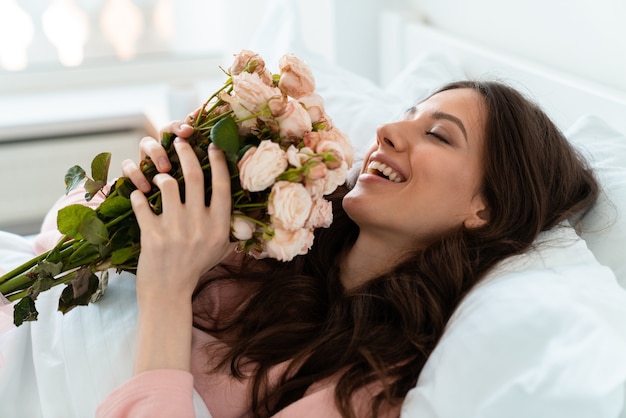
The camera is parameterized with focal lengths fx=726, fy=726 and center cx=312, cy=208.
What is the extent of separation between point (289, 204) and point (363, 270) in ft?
1.25

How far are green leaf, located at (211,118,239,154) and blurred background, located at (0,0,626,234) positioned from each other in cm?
116

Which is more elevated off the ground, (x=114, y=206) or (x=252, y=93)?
(x=252, y=93)

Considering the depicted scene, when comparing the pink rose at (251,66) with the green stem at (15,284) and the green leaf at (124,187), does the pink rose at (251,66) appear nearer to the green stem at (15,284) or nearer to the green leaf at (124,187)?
the green leaf at (124,187)

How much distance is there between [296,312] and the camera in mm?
1298

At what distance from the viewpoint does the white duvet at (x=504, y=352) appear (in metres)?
0.88

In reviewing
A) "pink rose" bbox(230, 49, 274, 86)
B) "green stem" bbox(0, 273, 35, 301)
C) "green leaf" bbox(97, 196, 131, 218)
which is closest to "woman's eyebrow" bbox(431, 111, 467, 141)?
"pink rose" bbox(230, 49, 274, 86)

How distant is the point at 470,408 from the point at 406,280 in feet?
1.02

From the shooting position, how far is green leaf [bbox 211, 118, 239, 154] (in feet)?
3.41

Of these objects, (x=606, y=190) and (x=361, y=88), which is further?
(x=361, y=88)

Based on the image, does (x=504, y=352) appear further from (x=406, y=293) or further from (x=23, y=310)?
(x=23, y=310)

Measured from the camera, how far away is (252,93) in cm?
103

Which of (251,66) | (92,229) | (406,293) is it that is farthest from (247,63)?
(406,293)

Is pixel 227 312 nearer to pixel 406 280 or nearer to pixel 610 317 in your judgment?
pixel 406 280

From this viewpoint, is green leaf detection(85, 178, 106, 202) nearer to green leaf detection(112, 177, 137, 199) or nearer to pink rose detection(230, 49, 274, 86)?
green leaf detection(112, 177, 137, 199)
